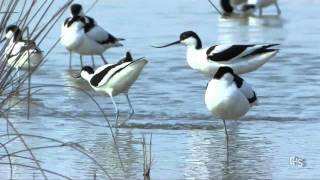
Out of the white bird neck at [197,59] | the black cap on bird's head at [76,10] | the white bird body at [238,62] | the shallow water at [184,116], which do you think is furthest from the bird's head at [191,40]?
the black cap on bird's head at [76,10]

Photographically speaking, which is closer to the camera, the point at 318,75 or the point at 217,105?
the point at 217,105

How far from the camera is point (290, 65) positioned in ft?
46.2

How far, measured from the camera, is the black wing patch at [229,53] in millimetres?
12242

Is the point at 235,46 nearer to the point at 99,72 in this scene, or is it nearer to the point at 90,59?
the point at 99,72

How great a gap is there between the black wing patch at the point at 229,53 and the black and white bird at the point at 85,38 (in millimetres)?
3045

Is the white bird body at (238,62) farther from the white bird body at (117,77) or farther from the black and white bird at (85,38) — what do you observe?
the black and white bird at (85,38)

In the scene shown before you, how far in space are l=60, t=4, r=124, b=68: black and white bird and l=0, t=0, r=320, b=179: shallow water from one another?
304 mm

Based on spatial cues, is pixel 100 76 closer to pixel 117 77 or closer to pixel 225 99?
pixel 117 77

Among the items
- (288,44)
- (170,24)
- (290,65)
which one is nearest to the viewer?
(290,65)

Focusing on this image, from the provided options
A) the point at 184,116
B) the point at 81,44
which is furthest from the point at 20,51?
the point at 81,44

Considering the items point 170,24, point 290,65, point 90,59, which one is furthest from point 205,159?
point 170,24

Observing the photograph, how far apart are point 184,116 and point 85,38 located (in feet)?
15.8

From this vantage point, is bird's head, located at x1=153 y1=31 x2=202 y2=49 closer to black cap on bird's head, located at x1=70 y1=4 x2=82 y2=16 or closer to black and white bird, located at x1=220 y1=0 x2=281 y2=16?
black cap on bird's head, located at x1=70 y1=4 x2=82 y2=16

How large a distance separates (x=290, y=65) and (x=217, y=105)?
→ 195 inches
